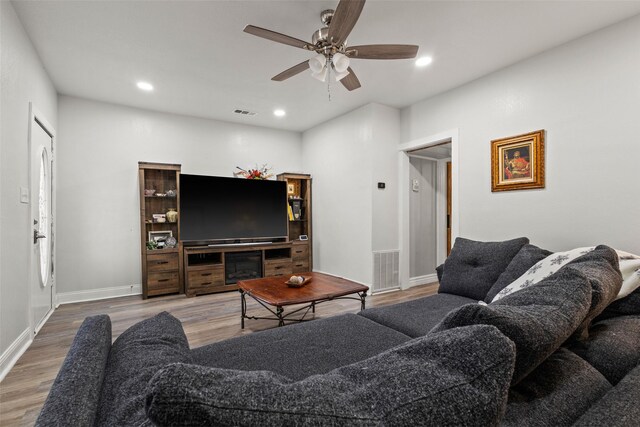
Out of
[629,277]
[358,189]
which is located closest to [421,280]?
[358,189]

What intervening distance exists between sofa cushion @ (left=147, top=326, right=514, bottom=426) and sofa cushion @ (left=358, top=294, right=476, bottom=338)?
1.32m

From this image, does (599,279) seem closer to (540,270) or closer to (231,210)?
(540,270)

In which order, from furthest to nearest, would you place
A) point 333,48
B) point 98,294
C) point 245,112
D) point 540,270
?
point 245,112 < point 98,294 < point 333,48 < point 540,270

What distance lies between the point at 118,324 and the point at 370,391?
11.6 ft

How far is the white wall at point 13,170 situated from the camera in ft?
7.00

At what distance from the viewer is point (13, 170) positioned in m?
2.32

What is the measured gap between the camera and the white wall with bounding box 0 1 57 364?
7.00 ft

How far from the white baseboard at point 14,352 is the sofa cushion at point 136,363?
1963 millimetres

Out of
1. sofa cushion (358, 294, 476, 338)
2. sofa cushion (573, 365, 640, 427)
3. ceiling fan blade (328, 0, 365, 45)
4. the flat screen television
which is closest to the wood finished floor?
the flat screen television

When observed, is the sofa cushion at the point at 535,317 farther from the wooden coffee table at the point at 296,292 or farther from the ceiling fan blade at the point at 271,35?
the ceiling fan blade at the point at 271,35

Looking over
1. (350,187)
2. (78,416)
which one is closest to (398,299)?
(350,187)

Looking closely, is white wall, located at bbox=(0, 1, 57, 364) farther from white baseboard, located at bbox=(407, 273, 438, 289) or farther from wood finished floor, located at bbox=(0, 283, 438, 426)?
white baseboard, located at bbox=(407, 273, 438, 289)

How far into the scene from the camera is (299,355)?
1.37 m

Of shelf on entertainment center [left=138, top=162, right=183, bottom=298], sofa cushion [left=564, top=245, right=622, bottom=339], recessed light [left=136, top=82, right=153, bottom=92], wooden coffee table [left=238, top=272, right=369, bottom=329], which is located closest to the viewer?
sofa cushion [left=564, top=245, right=622, bottom=339]
